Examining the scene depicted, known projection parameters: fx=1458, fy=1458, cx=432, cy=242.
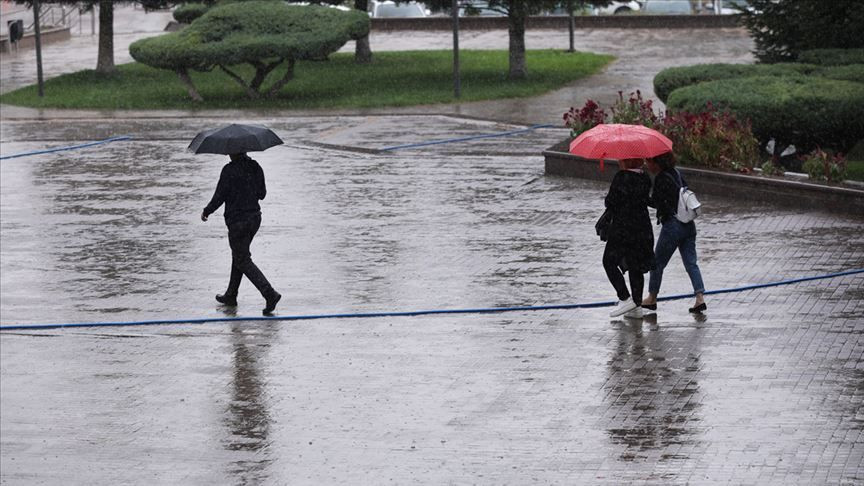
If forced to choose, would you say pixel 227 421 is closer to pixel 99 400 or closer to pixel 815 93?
pixel 99 400

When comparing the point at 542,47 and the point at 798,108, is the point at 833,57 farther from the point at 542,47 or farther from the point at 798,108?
the point at 542,47

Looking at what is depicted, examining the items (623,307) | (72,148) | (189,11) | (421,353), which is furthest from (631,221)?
(189,11)

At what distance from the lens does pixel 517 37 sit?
1307 inches

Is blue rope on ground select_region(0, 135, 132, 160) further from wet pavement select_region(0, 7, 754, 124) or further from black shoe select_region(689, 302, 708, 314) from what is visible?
black shoe select_region(689, 302, 708, 314)

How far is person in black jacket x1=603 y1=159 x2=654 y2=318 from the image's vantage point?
11406 millimetres

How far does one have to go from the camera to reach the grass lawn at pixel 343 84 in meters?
31.2

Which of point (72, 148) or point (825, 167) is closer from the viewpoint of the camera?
point (825, 167)

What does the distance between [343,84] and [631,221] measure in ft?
76.0

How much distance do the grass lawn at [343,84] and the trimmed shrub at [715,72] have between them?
28.1ft

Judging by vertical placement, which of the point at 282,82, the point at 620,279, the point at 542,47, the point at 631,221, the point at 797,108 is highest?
the point at 542,47

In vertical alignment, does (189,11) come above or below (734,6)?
above

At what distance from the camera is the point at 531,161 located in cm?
2128

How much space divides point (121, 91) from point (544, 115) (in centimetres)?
1141

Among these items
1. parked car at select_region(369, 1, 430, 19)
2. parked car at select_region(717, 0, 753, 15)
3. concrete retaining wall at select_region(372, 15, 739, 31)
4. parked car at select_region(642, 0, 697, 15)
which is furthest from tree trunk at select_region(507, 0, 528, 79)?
parked car at select_region(369, 1, 430, 19)
